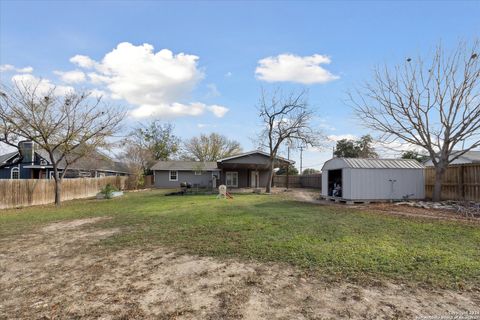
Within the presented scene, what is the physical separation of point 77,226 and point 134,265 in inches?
202

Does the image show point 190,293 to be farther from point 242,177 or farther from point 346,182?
point 242,177

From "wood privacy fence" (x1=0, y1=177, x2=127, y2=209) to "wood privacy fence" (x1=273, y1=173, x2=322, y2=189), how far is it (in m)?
22.7

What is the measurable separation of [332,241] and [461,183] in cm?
1206

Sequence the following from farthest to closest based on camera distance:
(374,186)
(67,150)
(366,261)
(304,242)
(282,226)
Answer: (67,150) < (374,186) < (282,226) < (304,242) < (366,261)

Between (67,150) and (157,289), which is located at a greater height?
(67,150)

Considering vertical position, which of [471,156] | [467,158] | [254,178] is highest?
[471,156]

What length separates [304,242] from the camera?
6156mm

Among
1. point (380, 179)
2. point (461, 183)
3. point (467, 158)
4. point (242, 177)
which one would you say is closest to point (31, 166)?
point (242, 177)

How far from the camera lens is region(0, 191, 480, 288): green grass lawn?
4480 mm

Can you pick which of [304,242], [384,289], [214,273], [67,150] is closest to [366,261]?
[384,289]

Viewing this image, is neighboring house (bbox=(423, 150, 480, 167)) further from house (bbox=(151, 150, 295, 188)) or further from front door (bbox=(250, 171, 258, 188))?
front door (bbox=(250, 171, 258, 188))

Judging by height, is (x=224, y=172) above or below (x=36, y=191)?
above

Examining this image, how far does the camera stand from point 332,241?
20.5 feet

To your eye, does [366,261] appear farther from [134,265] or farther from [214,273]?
[134,265]
